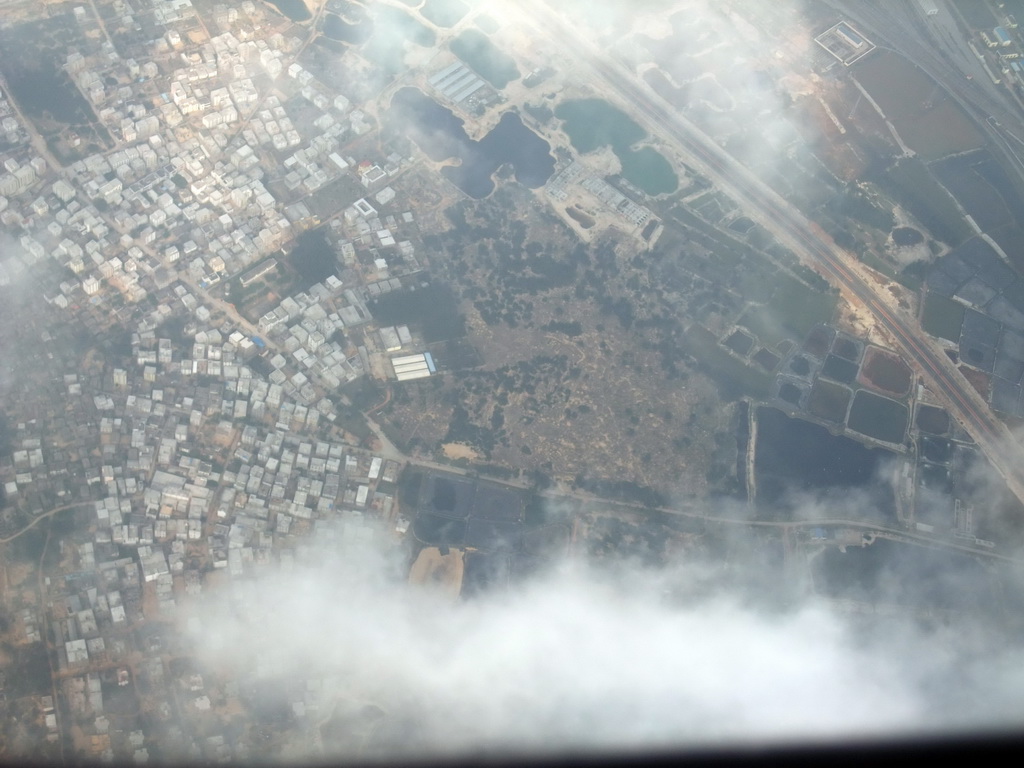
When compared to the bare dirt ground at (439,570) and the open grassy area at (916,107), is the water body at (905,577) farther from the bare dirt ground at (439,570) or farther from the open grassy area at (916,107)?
the open grassy area at (916,107)

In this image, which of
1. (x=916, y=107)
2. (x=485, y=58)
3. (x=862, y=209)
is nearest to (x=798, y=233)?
(x=862, y=209)

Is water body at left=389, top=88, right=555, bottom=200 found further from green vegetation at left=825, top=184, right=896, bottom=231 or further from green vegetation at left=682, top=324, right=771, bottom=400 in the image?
green vegetation at left=825, top=184, right=896, bottom=231

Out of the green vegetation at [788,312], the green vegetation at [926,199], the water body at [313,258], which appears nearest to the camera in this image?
the water body at [313,258]

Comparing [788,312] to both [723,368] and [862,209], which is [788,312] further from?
[862,209]

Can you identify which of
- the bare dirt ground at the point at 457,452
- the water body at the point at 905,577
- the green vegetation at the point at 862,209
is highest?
the green vegetation at the point at 862,209

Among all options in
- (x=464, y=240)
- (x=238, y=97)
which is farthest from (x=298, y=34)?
(x=464, y=240)

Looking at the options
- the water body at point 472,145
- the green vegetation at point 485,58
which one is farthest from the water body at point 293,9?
the green vegetation at point 485,58

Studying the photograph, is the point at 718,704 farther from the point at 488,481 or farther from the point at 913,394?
the point at 913,394
